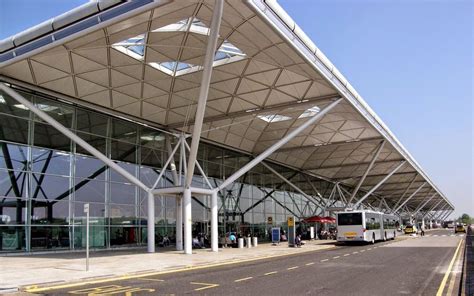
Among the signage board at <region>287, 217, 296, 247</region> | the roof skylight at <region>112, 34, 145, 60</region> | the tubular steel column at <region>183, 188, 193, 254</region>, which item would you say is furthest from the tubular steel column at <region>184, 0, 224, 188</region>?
the signage board at <region>287, 217, 296, 247</region>

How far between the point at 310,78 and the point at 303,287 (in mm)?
17771

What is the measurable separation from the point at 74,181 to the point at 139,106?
6.49 metres

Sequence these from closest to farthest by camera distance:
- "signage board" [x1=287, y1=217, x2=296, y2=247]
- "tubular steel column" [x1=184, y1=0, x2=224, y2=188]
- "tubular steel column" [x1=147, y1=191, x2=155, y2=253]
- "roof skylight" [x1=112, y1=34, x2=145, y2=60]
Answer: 1. "tubular steel column" [x1=184, y1=0, x2=224, y2=188]
2. "roof skylight" [x1=112, y1=34, x2=145, y2=60]
3. "tubular steel column" [x1=147, y1=191, x2=155, y2=253]
4. "signage board" [x1=287, y1=217, x2=296, y2=247]

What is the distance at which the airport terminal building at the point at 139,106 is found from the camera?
21156mm

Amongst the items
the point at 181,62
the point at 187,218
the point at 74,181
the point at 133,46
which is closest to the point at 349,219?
the point at 187,218

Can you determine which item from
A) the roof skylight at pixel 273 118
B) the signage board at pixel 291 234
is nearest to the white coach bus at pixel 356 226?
the signage board at pixel 291 234

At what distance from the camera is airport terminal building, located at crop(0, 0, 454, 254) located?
21156 mm

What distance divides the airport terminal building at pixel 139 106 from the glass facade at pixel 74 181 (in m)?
0.07

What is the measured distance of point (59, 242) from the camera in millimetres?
27703

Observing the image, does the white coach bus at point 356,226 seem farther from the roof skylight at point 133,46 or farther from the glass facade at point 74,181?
the roof skylight at point 133,46

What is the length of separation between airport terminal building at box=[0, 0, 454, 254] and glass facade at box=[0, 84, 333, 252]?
7 cm

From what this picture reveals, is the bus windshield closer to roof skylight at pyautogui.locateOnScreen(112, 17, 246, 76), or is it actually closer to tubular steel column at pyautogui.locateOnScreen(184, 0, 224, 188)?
tubular steel column at pyautogui.locateOnScreen(184, 0, 224, 188)

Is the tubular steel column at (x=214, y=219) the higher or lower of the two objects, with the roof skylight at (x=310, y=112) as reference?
lower

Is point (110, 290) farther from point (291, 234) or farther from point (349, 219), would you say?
point (349, 219)
